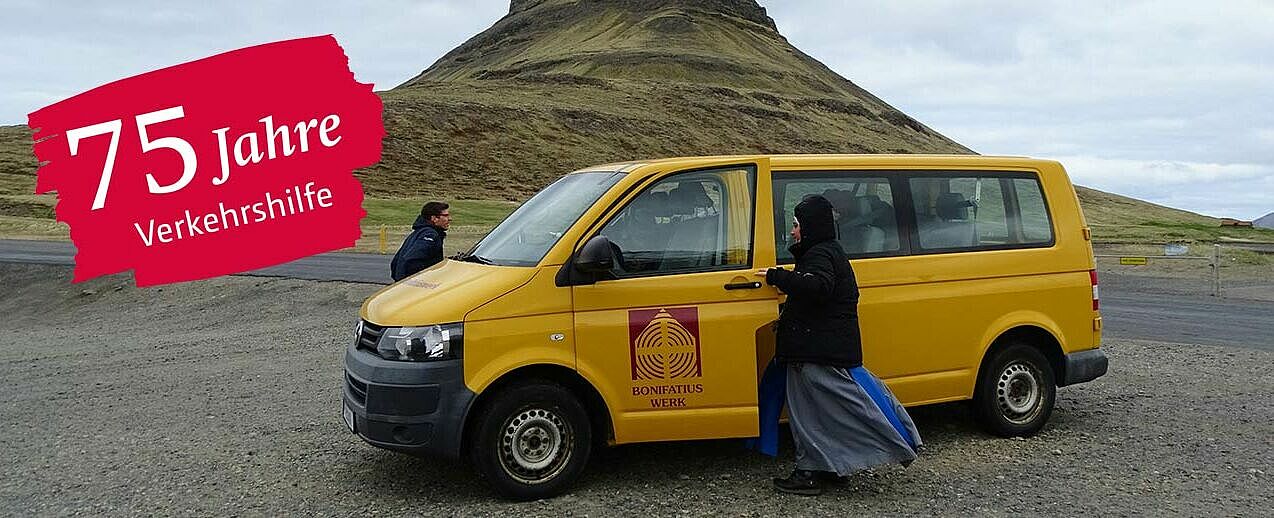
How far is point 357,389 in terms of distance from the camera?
5859 mm

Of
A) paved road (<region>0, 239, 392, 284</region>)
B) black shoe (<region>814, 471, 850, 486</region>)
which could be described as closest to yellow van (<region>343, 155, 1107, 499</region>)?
black shoe (<region>814, 471, 850, 486</region>)

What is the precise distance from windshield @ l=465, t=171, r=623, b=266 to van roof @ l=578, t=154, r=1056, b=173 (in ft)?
0.56

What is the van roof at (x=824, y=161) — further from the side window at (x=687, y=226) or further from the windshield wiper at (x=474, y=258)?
the windshield wiper at (x=474, y=258)

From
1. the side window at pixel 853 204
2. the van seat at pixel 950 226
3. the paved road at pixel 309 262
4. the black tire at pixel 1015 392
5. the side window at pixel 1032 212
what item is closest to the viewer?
the side window at pixel 853 204

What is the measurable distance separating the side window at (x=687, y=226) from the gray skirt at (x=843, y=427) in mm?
808

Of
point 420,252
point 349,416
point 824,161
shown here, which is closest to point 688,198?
point 824,161

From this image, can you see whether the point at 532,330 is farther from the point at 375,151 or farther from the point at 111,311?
the point at 375,151

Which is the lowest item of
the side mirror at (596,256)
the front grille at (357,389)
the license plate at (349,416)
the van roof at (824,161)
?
the license plate at (349,416)

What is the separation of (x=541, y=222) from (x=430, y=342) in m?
1.15

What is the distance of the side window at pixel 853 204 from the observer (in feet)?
20.6

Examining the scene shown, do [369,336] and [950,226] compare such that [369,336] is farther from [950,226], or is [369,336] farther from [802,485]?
[950,226]

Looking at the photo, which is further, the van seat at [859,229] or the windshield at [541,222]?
the van seat at [859,229]

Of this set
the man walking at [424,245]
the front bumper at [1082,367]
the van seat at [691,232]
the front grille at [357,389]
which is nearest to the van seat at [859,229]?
the van seat at [691,232]

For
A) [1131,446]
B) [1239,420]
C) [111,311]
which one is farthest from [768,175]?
[111,311]
